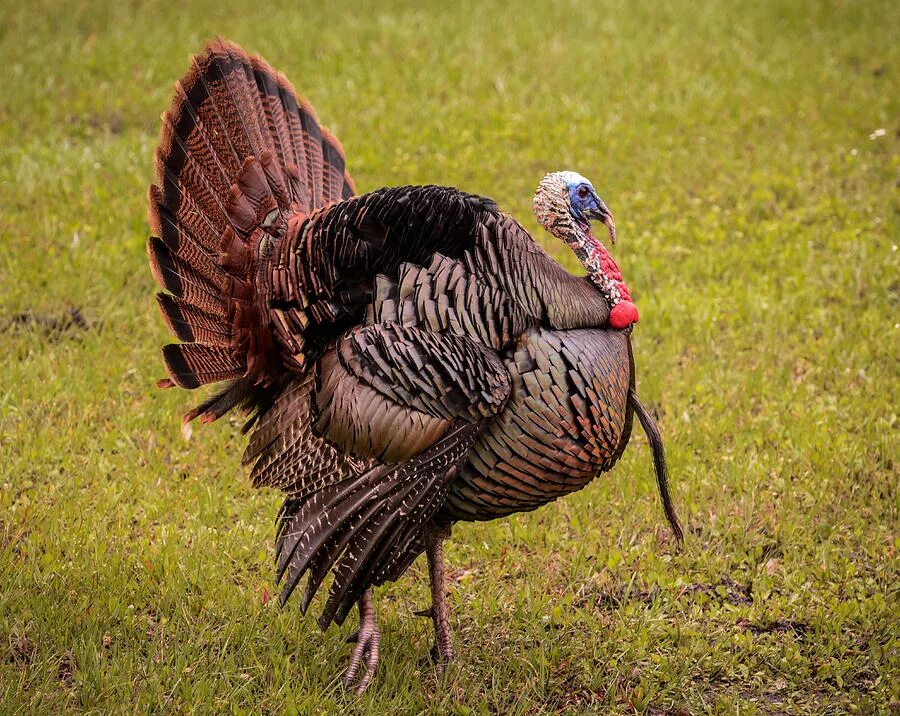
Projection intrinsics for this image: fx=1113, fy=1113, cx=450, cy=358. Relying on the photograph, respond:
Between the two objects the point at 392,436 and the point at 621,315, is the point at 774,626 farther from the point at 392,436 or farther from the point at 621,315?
the point at 392,436

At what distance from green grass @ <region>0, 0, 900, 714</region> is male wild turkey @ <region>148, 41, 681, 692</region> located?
2.03 ft

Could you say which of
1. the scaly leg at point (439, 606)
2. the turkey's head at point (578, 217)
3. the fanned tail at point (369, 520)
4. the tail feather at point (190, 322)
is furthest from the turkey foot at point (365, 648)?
the turkey's head at point (578, 217)

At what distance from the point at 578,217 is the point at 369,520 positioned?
1.40m

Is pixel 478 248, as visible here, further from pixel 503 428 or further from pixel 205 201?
pixel 205 201

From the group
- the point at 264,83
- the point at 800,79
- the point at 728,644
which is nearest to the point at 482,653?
the point at 728,644

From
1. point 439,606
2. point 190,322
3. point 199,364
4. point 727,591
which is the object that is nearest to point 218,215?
point 190,322

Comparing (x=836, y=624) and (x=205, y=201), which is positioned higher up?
(x=205, y=201)

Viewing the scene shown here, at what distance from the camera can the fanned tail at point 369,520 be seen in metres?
3.80

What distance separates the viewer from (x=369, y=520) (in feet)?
12.6

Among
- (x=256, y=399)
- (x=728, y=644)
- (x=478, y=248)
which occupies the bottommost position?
(x=728, y=644)

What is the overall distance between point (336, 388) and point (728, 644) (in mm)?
2010

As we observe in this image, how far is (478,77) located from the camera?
10.1 metres

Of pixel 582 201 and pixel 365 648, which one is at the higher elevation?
pixel 582 201

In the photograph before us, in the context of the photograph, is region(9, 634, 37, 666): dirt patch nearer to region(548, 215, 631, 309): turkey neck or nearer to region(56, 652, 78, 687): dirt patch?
region(56, 652, 78, 687): dirt patch
